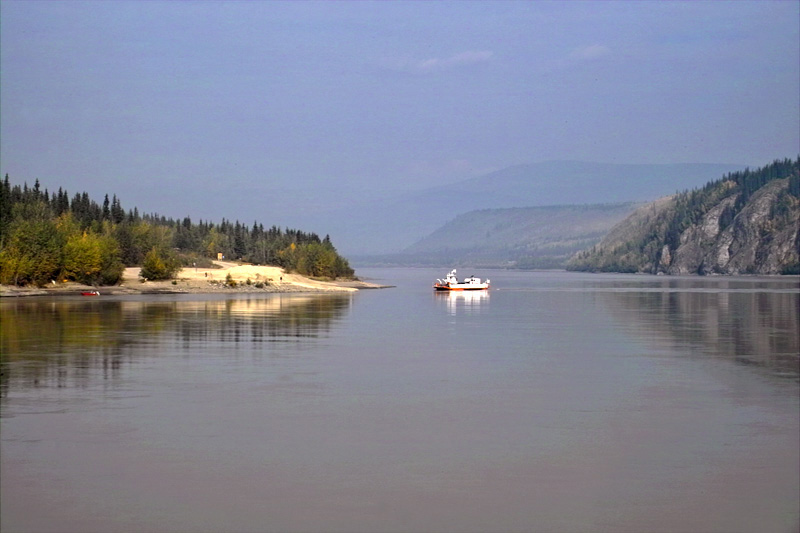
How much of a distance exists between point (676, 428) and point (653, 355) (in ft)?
65.2

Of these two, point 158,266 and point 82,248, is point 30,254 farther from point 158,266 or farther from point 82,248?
point 158,266

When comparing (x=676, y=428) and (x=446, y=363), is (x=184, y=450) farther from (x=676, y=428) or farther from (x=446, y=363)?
(x=446, y=363)

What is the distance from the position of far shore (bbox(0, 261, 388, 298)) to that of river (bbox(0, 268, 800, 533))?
64.0 metres

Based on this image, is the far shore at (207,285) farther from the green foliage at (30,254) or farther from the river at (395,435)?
the river at (395,435)

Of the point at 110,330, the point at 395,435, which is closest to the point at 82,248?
the point at 110,330

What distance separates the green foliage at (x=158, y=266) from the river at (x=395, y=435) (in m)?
85.5

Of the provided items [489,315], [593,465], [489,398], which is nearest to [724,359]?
[489,398]

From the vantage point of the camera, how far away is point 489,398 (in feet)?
108

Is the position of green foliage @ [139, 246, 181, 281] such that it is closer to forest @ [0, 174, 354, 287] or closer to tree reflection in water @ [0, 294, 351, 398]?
forest @ [0, 174, 354, 287]

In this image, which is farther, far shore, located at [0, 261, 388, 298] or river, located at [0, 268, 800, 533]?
far shore, located at [0, 261, 388, 298]

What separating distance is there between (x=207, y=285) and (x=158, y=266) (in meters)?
7.69

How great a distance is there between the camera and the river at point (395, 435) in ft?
62.2

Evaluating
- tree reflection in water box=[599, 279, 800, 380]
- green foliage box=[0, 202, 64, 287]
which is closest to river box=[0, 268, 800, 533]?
tree reflection in water box=[599, 279, 800, 380]

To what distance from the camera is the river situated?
18953 mm
